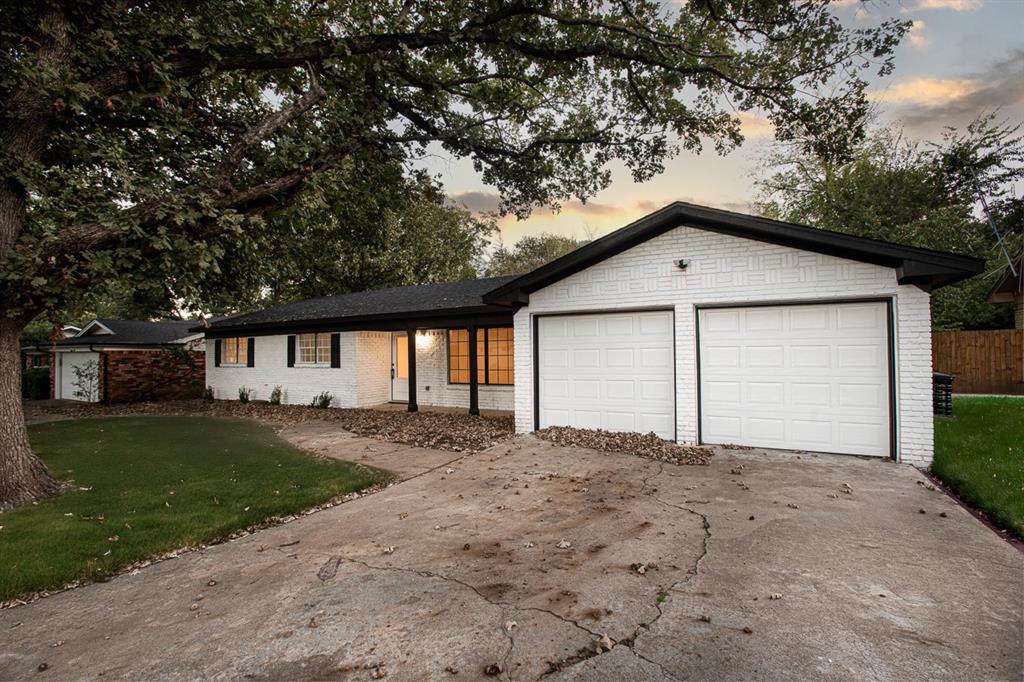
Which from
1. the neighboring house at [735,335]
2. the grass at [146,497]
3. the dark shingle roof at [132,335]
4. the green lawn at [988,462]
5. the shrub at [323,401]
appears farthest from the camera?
the dark shingle roof at [132,335]

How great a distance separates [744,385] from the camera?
24.2 ft

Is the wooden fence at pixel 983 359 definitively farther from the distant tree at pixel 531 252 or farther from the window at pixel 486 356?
the distant tree at pixel 531 252

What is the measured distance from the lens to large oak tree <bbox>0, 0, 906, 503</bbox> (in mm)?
5379

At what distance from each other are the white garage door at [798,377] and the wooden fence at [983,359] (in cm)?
1417

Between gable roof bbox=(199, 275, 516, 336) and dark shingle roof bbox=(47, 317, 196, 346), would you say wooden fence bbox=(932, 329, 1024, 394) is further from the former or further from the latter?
dark shingle roof bbox=(47, 317, 196, 346)

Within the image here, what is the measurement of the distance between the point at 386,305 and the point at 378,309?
0.47m

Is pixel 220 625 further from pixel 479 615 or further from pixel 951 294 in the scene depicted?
pixel 951 294

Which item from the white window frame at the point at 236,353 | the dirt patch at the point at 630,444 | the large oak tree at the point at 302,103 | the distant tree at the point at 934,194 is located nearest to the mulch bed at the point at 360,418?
the dirt patch at the point at 630,444

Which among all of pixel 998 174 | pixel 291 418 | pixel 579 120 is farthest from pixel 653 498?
pixel 998 174

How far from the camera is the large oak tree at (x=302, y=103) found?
5379mm

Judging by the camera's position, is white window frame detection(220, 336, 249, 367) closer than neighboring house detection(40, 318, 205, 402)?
Yes

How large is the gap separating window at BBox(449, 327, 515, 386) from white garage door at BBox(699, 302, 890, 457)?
6285mm

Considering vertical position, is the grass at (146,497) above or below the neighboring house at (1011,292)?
below

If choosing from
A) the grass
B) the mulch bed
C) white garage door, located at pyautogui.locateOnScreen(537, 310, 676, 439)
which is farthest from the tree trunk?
white garage door, located at pyautogui.locateOnScreen(537, 310, 676, 439)
